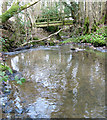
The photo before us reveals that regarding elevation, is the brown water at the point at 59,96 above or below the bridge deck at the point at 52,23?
below

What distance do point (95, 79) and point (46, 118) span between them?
7.28 feet

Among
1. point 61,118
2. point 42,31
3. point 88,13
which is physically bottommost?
point 61,118

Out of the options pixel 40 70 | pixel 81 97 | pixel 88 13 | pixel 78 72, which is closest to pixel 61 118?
pixel 81 97

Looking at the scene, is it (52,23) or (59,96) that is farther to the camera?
(52,23)

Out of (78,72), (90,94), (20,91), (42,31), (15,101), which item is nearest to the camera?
(15,101)

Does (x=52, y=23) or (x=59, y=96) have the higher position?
(x=52, y=23)

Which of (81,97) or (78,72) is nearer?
(81,97)

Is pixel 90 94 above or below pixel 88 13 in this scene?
below

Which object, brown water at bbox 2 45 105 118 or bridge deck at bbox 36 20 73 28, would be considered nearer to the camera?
brown water at bbox 2 45 105 118

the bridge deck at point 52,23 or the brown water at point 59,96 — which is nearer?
the brown water at point 59,96

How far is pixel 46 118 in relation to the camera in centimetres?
229

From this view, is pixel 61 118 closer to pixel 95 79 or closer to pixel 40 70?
pixel 95 79

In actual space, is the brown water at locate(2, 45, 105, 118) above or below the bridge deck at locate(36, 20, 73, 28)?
below

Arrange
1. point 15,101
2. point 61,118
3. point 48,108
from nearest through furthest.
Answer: point 61,118 < point 48,108 < point 15,101
